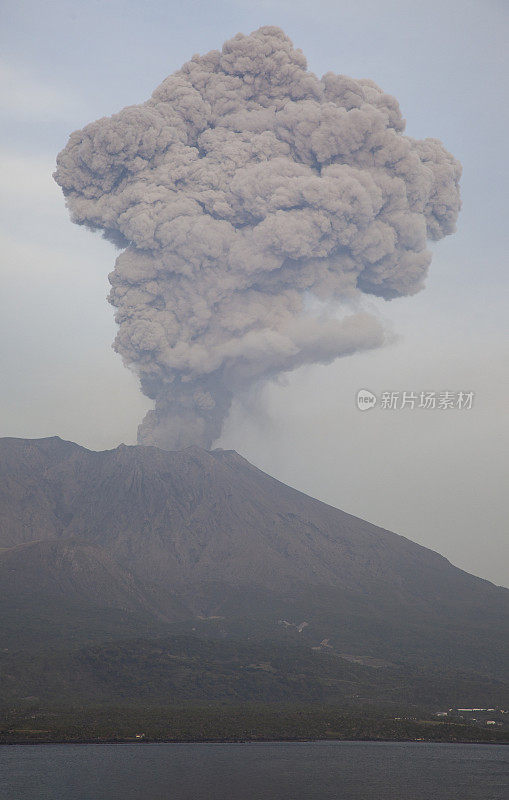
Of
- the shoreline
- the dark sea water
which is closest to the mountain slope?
the shoreline

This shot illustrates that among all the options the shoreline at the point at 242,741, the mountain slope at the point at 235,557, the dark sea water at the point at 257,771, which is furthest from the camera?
the mountain slope at the point at 235,557

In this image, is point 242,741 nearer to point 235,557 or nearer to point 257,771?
point 257,771

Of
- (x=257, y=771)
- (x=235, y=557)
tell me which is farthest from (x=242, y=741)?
(x=235, y=557)

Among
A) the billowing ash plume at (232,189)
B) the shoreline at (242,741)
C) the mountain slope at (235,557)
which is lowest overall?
the shoreline at (242,741)

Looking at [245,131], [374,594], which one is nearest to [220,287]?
[245,131]

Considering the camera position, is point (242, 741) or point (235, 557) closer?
point (242, 741)

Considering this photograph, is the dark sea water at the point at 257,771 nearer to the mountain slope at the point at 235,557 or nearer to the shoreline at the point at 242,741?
the shoreline at the point at 242,741

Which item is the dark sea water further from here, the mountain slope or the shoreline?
the mountain slope

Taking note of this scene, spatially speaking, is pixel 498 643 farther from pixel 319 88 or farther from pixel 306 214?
pixel 319 88

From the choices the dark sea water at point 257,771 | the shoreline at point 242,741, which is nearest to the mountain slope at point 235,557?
the shoreline at point 242,741
